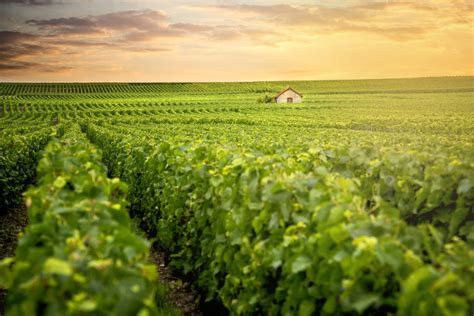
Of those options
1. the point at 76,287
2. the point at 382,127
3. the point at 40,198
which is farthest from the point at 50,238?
the point at 382,127

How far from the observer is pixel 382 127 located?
40656 mm

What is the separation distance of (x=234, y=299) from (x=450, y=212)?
8.88 feet

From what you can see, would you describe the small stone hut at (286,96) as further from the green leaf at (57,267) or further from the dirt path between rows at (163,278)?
the green leaf at (57,267)

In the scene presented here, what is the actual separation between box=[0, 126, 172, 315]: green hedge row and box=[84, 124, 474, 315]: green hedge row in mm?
1256

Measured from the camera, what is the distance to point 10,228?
41.1 feet

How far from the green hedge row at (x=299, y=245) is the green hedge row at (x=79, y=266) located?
4.12 feet

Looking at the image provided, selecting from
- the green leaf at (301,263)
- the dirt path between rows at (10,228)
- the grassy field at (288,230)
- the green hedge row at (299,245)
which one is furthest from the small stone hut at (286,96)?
the green leaf at (301,263)

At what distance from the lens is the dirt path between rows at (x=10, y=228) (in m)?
10.4

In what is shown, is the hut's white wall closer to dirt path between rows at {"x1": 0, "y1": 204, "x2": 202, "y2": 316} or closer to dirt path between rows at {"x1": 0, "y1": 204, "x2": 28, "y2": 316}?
dirt path between rows at {"x1": 0, "y1": 204, "x2": 28, "y2": 316}

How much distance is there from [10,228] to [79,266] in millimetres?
10954

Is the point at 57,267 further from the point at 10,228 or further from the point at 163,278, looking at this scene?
the point at 10,228

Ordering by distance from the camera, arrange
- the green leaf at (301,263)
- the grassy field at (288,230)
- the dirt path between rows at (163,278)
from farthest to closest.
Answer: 1. the dirt path between rows at (163,278)
2. the green leaf at (301,263)
3. the grassy field at (288,230)

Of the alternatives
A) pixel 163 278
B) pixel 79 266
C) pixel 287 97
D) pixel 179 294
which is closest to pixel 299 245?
pixel 79 266

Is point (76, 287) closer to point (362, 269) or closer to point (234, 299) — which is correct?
point (362, 269)
